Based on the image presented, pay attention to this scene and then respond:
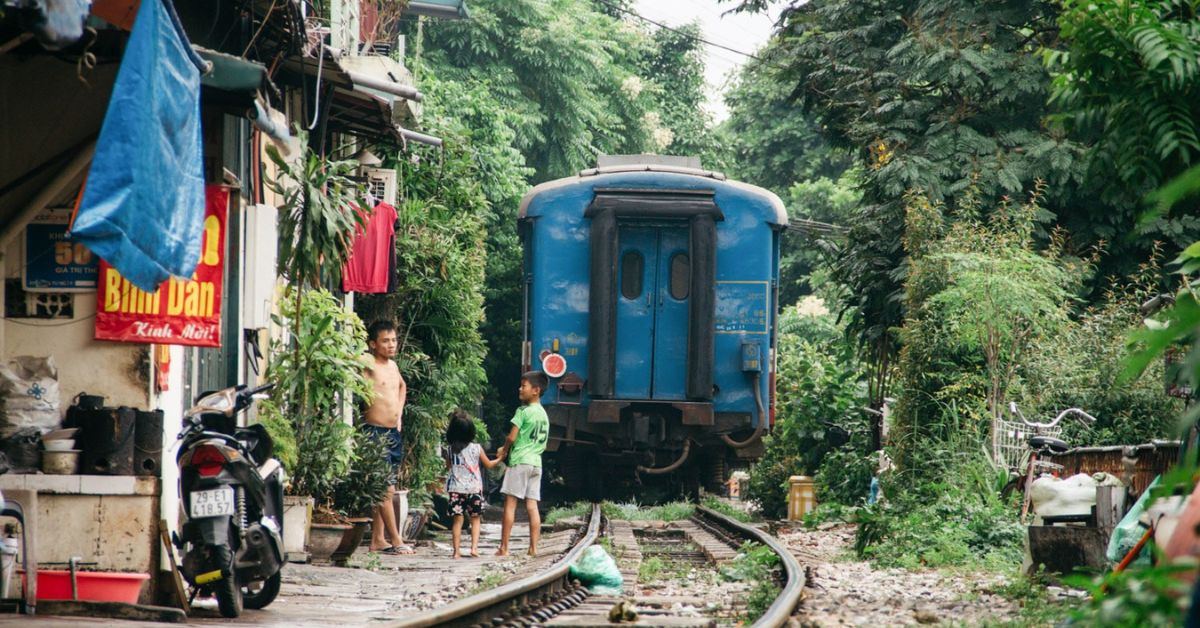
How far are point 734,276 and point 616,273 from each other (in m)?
1.27

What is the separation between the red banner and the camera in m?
6.66

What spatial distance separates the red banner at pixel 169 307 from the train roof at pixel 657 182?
25.3 feet

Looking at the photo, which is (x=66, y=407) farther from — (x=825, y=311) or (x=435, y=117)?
(x=825, y=311)

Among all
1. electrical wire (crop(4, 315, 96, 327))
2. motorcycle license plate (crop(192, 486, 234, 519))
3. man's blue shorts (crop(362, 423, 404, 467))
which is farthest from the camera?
man's blue shorts (crop(362, 423, 404, 467))

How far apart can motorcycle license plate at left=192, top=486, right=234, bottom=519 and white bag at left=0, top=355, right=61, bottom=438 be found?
715 mm

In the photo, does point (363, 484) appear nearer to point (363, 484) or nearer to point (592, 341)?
point (363, 484)

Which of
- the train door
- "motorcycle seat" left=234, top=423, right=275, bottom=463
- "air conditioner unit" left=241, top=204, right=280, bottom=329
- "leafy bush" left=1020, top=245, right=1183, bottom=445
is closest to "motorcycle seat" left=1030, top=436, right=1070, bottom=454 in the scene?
"leafy bush" left=1020, top=245, right=1183, bottom=445

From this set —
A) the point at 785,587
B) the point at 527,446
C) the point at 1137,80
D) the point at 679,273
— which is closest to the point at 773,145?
the point at 679,273

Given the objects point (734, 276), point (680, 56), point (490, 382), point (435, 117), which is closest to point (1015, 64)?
point (734, 276)

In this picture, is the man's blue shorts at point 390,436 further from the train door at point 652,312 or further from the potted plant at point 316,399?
the train door at point 652,312

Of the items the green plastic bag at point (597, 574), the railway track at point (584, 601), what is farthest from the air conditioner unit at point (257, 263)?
the green plastic bag at point (597, 574)

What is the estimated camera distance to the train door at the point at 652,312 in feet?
49.2

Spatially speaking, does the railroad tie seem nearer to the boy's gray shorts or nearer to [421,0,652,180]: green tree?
the boy's gray shorts

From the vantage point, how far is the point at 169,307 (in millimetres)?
6914
